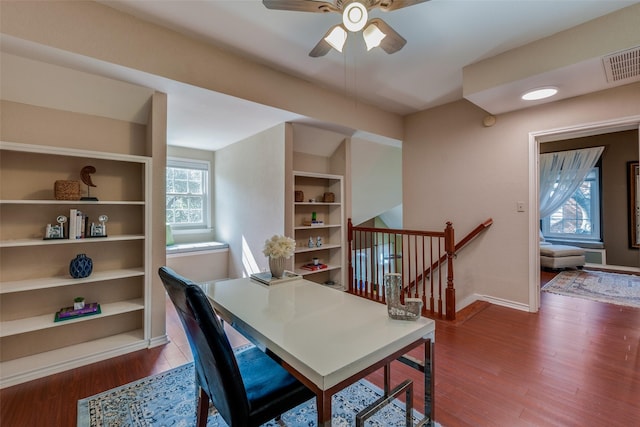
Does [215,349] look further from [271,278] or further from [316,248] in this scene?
[316,248]

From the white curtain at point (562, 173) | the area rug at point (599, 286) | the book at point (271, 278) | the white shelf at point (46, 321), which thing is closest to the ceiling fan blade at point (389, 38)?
the book at point (271, 278)

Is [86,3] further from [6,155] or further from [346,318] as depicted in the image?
[346,318]

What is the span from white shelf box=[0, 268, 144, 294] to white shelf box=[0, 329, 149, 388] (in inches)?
21.0

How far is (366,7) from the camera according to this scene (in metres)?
1.66

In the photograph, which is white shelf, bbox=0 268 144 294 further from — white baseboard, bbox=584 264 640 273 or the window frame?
white baseboard, bbox=584 264 640 273

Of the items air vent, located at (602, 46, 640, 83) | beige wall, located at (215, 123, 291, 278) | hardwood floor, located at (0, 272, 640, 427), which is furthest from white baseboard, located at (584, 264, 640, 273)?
beige wall, located at (215, 123, 291, 278)

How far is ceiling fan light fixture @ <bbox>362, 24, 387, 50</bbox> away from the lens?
1817 millimetres

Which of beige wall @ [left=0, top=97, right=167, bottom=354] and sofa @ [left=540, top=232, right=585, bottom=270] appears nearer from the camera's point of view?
beige wall @ [left=0, top=97, right=167, bottom=354]

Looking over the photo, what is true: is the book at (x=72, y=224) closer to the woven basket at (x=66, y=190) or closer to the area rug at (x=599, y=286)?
the woven basket at (x=66, y=190)

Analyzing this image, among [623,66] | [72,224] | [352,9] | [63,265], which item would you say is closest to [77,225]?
[72,224]

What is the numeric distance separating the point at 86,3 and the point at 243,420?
268 centimetres

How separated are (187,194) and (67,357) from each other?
9.90ft

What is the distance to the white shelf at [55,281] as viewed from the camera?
196 centimetres

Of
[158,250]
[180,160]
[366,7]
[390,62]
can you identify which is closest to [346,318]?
[366,7]
